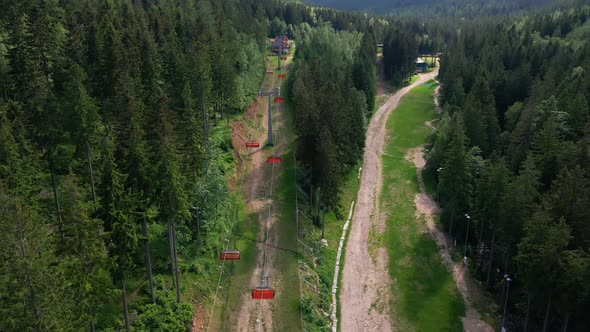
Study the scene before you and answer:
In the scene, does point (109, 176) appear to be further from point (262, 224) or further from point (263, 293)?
point (262, 224)

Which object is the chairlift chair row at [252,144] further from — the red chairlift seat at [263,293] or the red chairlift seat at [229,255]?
the red chairlift seat at [263,293]

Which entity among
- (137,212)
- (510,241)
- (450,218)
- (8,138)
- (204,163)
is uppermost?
(8,138)

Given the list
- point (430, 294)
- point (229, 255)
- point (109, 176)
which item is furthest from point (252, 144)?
point (109, 176)

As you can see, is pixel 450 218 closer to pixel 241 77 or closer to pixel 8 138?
pixel 241 77

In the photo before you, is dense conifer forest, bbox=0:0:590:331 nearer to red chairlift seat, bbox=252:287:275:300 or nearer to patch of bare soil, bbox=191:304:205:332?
patch of bare soil, bbox=191:304:205:332

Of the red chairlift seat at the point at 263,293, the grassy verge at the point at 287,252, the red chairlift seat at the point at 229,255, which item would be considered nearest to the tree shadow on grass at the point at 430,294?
the grassy verge at the point at 287,252

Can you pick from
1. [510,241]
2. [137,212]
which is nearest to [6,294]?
[137,212]

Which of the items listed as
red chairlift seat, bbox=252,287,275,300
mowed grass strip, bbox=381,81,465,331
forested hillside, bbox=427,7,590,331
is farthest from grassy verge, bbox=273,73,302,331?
forested hillside, bbox=427,7,590,331
